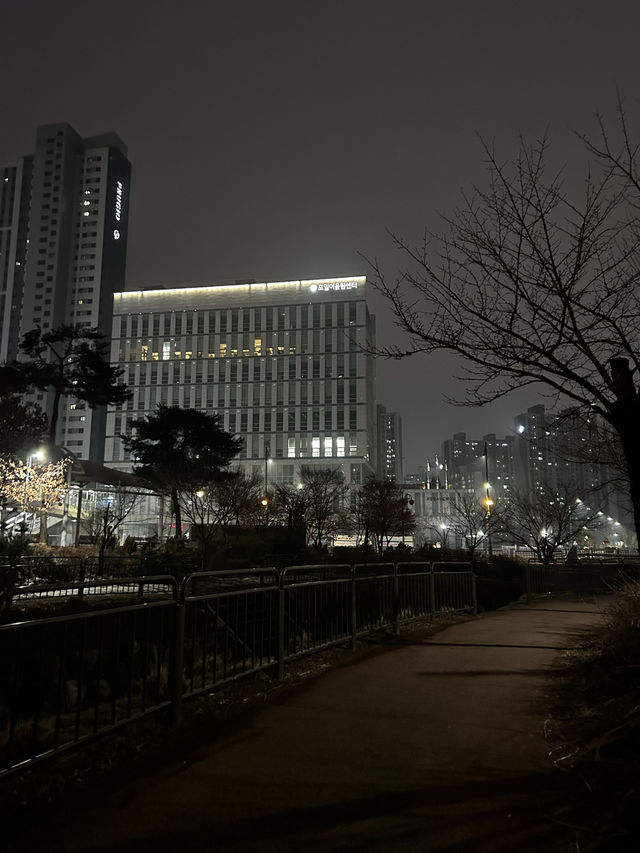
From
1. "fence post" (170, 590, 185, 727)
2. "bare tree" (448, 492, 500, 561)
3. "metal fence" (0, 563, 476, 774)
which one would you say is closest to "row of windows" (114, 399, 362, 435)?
"bare tree" (448, 492, 500, 561)

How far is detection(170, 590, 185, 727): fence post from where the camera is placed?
5.42m

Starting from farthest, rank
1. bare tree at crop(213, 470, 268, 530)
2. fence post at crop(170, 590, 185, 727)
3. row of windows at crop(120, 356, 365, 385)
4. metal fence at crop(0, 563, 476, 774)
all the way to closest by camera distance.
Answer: row of windows at crop(120, 356, 365, 385), bare tree at crop(213, 470, 268, 530), fence post at crop(170, 590, 185, 727), metal fence at crop(0, 563, 476, 774)

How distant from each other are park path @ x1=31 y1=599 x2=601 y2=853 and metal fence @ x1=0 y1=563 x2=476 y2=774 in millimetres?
770

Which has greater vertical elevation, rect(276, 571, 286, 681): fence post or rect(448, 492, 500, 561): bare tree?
rect(448, 492, 500, 561): bare tree

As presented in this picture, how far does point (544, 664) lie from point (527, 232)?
17.9 ft

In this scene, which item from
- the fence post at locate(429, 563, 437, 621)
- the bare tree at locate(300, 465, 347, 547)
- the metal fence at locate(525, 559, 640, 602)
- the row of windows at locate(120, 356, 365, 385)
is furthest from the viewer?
the row of windows at locate(120, 356, 365, 385)

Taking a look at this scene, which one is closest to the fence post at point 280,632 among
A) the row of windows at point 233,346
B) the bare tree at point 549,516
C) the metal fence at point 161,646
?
the metal fence at point 161,646

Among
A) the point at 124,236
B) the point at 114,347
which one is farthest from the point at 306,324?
the point at 124,236

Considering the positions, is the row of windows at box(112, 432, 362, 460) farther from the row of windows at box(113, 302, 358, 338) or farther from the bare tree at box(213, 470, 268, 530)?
the bare tree at box(213, 470, 268, 530)

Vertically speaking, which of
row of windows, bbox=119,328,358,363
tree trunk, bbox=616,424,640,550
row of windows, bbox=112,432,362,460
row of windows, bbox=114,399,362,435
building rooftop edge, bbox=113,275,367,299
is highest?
building rooftop edge, bbox=113,275,367,299

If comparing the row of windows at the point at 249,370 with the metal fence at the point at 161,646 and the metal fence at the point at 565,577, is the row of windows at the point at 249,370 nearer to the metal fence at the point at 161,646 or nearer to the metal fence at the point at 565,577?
the metal fence at the point at 565,577

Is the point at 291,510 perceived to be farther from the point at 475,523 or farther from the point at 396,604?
the point at 396,604

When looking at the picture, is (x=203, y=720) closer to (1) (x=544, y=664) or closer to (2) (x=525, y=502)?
(1) (x=544, y=664)

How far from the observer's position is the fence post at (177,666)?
542 cm
